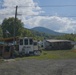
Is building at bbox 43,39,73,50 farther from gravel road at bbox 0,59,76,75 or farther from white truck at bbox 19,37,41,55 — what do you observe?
gravel road at bbox 0,59,76,75

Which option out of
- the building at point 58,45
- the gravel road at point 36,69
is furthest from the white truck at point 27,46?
the building at point 58,45

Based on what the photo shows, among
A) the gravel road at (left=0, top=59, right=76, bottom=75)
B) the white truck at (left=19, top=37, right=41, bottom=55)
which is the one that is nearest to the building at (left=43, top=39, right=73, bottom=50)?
the white truck at (left=19, top=37, right=41, bottom=55)

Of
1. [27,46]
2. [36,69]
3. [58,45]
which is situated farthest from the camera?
[58,45]

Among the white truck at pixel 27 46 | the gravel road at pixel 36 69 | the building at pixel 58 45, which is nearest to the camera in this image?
the gravel road at pixel 36 69

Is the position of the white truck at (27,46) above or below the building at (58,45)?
above

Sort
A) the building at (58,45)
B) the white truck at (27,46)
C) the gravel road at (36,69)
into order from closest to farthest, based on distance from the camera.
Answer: the gravel road at (36,69) < the white truck at (27,46) < the building at (58,45)

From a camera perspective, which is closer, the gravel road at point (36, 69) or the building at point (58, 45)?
the gravel road at point (36, 69)

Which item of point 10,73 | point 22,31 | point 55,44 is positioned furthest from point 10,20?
point 10,73

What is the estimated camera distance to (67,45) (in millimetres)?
70500

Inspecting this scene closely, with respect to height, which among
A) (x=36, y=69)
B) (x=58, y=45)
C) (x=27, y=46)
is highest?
(x=27, y=46)

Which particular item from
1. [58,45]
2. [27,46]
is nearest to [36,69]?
[27,46]

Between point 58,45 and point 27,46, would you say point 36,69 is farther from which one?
point 58,45

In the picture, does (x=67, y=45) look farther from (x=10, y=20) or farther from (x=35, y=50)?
(x=10, y=20)

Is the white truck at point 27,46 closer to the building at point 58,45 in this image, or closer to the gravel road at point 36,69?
the gravel road at point 36,69
